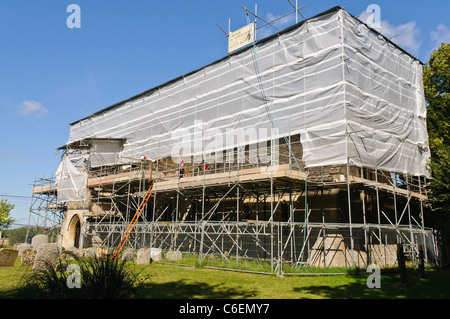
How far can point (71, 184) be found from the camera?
2459 cm

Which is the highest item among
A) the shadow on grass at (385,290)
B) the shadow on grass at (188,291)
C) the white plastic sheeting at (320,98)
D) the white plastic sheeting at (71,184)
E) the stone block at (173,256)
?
the white plastic sheeting at (320,98)

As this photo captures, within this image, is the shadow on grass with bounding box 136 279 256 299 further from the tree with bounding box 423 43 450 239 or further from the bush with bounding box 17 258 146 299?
the tree with bounding box 423 43 450 239

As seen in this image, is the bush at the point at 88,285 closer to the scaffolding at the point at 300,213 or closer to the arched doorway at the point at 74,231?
the scaffolding at the point at 300,213

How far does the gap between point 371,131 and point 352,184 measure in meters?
3.09

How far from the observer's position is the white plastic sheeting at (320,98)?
15117mm

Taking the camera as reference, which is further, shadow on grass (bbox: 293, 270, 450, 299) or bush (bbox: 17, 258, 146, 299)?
shadow on grass (bbox: 293, 270, 450, 299)

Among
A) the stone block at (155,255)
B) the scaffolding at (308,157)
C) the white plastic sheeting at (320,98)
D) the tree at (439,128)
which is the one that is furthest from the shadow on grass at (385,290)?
the stone block at (155,255)

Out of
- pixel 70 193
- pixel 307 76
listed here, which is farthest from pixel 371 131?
pixel 70 193

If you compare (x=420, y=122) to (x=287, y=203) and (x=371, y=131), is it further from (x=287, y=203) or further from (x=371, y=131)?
(x=287, y=203)

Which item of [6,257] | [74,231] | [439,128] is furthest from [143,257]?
[439,128]

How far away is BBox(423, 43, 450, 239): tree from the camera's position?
55.9 feet

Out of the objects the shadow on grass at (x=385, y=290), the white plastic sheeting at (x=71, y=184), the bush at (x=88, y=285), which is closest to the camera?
the bush at (x=88, y=285)

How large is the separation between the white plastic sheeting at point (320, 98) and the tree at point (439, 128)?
105 cm

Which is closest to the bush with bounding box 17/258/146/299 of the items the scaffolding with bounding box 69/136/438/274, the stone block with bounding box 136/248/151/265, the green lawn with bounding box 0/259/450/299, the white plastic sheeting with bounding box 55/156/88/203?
the green lawn with bounding box 0/259/450/299
